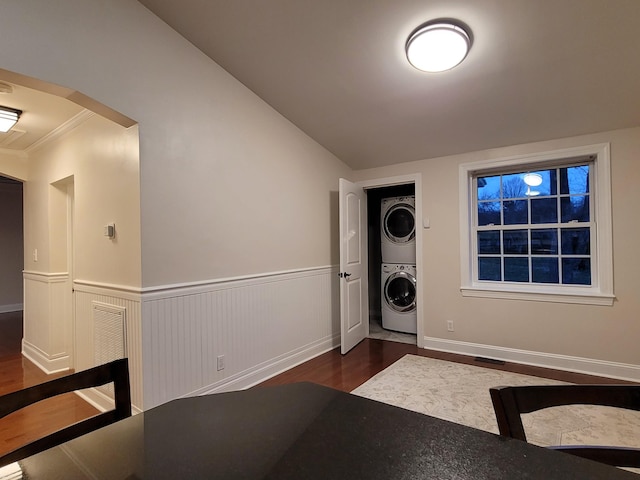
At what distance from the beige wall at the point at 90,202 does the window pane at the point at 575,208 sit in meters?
3.80

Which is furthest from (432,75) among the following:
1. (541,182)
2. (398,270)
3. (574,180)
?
(398,270)

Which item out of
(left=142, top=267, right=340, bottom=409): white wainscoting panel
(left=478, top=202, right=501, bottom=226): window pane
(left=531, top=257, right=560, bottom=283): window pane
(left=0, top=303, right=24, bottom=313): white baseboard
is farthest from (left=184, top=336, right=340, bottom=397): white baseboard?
(left=0, top=303, right=24, bottom=313): white baseboard

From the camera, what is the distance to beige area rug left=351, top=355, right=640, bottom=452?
2133 millimetres

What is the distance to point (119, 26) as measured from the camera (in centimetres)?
205

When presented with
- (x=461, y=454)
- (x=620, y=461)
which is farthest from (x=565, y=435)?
(x=461, y=454)

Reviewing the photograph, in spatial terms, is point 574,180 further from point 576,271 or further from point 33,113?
point 33,113

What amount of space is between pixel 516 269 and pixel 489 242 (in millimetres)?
388

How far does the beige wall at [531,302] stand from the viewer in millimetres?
2895

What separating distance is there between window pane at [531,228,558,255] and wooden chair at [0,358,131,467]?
3.75 meters

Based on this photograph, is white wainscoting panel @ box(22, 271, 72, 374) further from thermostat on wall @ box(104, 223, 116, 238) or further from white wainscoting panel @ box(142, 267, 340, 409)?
white wainscoting panel @ box(142, 267, 340, 409)

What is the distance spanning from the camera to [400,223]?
15.2 ft

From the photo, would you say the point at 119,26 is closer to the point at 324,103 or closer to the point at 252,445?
the point at 324,103

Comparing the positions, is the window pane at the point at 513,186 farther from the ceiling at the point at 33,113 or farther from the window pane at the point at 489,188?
the ceiling at the point at 33,113

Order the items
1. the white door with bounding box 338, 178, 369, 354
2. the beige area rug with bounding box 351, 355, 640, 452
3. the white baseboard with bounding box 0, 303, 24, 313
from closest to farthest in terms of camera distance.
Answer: the beige area rug with bounding box 351, 355, 640, 452 < the white door with bounding box 338, 178, 369, 354 < the white baseboard with bounding box 0, 303, 24, 313
